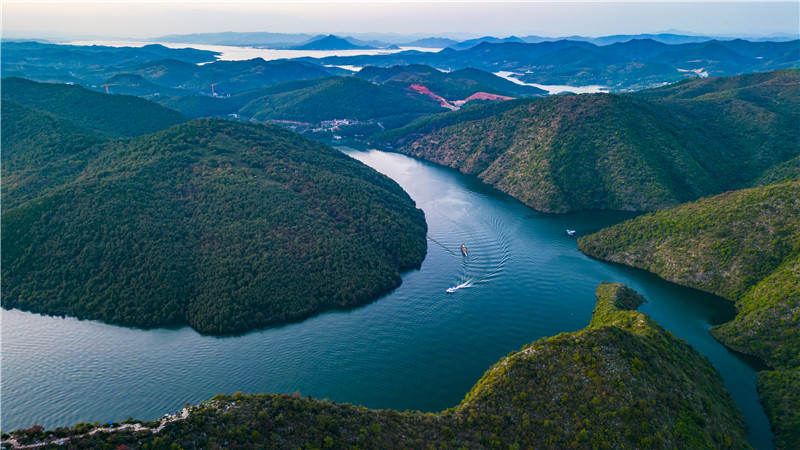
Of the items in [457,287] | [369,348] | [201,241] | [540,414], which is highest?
[201,241]

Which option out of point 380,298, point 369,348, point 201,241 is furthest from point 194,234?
point 369,348

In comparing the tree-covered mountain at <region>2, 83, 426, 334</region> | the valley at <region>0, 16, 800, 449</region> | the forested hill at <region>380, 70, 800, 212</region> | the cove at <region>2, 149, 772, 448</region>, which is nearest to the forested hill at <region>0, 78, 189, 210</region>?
the tree-covered mountain at <region>2, 83, 426, 334</region>

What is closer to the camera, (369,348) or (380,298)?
(369,348)

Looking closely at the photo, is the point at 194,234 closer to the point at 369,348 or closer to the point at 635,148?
the point at 369,348

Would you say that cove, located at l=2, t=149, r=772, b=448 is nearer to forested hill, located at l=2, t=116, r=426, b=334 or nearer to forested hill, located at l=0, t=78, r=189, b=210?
forested hill, located at l=2, t=116, r=426, b=334

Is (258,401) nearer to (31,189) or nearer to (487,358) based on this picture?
(487,358)

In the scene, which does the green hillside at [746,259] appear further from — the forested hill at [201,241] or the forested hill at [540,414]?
the forested hill at [201,241]

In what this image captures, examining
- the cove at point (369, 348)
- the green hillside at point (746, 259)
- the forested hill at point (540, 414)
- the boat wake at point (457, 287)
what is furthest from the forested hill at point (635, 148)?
the forested hill at point (540, 414)
